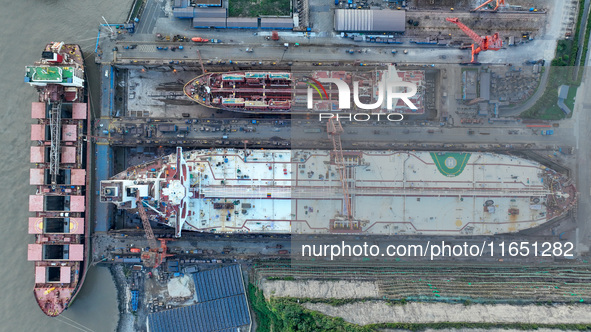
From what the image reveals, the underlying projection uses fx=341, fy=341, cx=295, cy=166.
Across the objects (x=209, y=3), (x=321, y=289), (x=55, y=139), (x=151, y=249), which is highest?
(x=209, y=3)

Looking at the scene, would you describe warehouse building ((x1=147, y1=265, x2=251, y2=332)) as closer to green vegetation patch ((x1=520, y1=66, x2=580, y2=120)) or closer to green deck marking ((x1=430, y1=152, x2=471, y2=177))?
green deck marking ((x1=430, y1=152, x2=471, y2=177))

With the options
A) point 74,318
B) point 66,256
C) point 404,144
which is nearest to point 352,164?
point 404,144

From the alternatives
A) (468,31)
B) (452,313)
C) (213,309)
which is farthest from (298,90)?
(452,313)

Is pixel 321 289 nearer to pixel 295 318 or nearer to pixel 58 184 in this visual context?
pixel 295 318

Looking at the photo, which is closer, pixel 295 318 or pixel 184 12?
pixel 295 318

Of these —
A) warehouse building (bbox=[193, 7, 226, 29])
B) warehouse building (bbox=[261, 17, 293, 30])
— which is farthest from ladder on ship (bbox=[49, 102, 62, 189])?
warehouse building (bbox=[261, 17, 293, 30])
